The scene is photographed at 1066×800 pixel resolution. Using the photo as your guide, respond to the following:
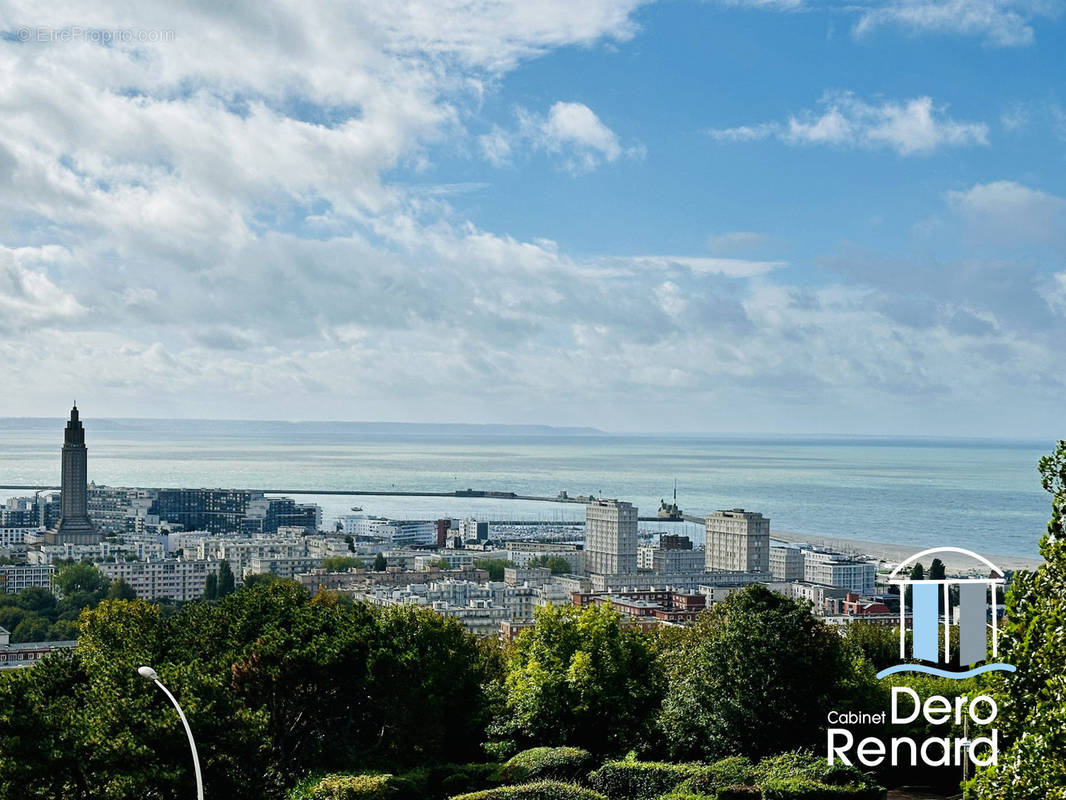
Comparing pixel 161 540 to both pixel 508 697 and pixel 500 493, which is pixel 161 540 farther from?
pixel 508 697

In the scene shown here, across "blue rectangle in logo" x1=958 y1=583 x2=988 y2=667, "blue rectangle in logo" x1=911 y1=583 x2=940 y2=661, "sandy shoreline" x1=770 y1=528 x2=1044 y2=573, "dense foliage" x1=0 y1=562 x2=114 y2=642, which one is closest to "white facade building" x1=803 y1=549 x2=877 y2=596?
"sandy shoreline" x1=770 y1=528 x2=1044 y2=573

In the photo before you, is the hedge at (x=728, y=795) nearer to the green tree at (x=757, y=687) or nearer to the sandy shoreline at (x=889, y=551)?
the green tree at (x=757, y=687)

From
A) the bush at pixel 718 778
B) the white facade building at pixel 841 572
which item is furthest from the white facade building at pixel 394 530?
the bush at pixel 718 778

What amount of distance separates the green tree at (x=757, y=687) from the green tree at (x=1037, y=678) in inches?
264

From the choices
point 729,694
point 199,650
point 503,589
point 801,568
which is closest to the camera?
point 729,694

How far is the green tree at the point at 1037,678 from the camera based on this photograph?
269 inches

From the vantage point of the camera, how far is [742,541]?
245ft

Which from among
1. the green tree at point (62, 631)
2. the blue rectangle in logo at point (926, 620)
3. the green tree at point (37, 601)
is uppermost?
the blue rectangle in logo at point (926, 620)

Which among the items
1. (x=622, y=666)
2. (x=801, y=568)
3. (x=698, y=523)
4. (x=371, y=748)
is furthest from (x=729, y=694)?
(x=698, y=523)

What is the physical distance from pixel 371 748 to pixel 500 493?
12300cm

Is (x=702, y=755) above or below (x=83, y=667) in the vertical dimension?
below

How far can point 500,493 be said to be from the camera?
13838cm

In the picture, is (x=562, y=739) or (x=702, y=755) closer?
(x=702, y=755)

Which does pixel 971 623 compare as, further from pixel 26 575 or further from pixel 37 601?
pixel 26 575
